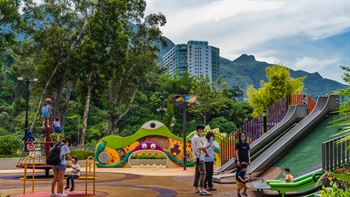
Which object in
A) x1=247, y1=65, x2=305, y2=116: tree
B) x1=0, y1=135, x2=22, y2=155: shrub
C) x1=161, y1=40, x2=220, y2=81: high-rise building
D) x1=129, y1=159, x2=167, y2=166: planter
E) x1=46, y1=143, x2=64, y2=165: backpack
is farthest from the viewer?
x1=161, y1=40, x2=220, y2=81: high-rise building

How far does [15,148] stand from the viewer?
26703mm

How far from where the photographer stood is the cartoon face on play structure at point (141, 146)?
84.5ft

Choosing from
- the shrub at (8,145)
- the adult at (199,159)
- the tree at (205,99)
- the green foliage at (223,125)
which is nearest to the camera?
the adult at (199,159)

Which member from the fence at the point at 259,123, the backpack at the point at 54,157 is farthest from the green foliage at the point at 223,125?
the backpack at the point at 54,157

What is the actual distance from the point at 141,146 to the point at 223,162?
7120mm

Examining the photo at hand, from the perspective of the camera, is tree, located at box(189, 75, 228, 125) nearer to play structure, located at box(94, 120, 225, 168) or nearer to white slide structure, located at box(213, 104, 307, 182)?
play structure, located at box(94, 120, 225, 168)

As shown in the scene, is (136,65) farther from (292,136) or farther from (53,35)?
(292,136)

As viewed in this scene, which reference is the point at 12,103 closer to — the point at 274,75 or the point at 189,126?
the point at 189,126

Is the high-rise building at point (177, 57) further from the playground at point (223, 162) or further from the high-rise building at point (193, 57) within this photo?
the playground at point (223, 162)

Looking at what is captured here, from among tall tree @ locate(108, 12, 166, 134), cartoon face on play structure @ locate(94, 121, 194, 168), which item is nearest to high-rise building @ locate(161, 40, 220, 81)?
tall tree @ locate(108, 12, 166, 134)

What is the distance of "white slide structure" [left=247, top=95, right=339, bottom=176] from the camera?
1504 cm

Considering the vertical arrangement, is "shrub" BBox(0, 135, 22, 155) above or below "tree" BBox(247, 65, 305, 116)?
below

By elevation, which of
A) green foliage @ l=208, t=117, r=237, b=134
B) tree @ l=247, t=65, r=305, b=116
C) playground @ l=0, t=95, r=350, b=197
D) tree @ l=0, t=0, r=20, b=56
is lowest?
playground @ l=0, t=95, r=350, b=197

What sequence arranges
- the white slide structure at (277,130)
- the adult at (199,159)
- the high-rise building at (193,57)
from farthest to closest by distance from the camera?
the high-rise building at (193,57), the white slide structure at (277,130), the adult at (199,159)
